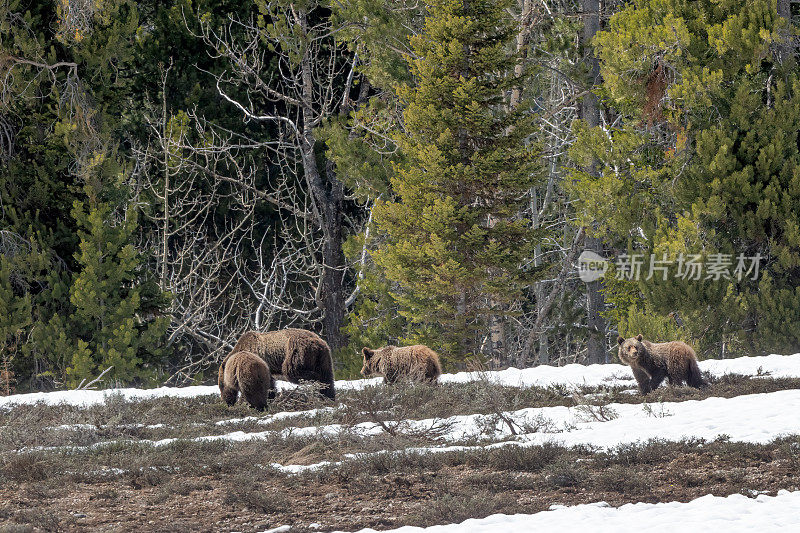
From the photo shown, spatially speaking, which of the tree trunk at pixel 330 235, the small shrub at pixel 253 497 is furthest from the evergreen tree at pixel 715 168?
the small shrub at pixel 253 497

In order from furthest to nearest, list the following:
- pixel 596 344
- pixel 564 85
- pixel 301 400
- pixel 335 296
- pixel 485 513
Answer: pixel 564 85
pixel 335 296
pixel 596 344
pixel 301 400
pixel 485 513

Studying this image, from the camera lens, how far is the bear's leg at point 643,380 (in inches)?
517

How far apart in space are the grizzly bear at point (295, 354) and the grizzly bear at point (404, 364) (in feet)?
3.93

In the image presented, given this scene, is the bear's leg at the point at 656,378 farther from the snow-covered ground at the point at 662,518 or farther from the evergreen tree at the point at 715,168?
the snow-covered ground at the point at 662,518

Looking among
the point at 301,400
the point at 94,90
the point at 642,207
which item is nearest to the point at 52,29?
the point at 94,90

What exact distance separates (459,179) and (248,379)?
26.9 feet

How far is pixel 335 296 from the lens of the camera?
1026 inches

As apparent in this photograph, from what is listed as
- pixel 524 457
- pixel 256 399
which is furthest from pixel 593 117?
pixel 524 457

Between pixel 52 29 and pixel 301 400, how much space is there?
11.3 metres

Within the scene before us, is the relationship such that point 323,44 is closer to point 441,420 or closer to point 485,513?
point 441,420

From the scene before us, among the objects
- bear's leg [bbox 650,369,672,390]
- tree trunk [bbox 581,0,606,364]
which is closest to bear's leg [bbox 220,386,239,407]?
bear's leg [bbox 650,369,672,390]

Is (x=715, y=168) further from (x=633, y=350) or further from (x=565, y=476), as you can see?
(x=565, y=476)

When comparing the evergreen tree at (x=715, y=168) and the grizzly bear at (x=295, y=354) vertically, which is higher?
the evergreen tree at (x=715, y=168)

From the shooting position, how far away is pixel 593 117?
23.0m
